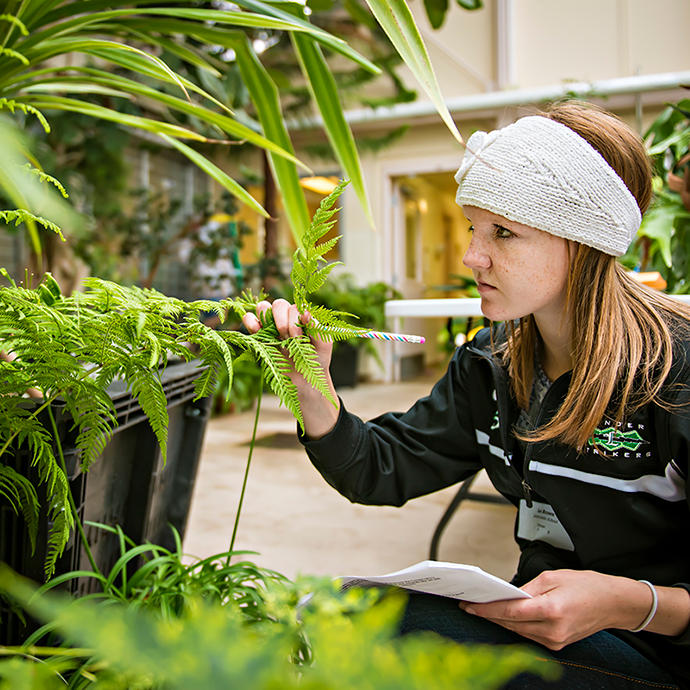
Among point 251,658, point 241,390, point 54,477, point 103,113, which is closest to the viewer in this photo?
point 251,658

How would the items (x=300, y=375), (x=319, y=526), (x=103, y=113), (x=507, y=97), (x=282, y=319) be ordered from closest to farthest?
(x=282, y=319) → (x=300, y=375) → (x=103, y=113) → (x=319, y=526) → (x=507, y=97)

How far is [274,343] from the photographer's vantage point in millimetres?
580

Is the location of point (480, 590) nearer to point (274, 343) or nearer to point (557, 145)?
point (274, 343)

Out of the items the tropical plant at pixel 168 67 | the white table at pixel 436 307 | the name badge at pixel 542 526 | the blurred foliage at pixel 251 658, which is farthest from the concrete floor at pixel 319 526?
the blurred foliage at pixel 251 658

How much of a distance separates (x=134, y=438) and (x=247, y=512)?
1.25 meters

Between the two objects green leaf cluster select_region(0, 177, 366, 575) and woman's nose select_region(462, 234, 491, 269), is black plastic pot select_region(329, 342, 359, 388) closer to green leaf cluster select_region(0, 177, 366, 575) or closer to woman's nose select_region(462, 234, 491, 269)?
woman's nose select_region(462, 234, 491, 269)

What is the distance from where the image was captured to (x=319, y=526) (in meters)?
1.95

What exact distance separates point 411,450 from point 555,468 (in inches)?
8.3

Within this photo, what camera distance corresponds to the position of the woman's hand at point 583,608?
0.58 meters

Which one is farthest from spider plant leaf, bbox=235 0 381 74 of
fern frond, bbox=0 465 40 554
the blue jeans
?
the blue jeans

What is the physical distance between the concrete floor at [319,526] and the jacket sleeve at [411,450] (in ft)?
2.54

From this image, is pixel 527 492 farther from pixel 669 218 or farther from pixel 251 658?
pixel 669 218

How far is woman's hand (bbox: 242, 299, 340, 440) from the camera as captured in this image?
0.60 metres

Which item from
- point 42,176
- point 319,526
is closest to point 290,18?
point 42,176
